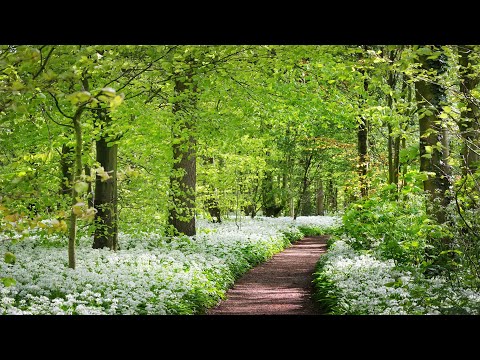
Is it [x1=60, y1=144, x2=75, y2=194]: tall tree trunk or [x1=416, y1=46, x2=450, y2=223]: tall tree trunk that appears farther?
[x1=416, y1=46, x2=450, y2=223]: tall tree trunk

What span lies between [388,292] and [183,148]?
633cm

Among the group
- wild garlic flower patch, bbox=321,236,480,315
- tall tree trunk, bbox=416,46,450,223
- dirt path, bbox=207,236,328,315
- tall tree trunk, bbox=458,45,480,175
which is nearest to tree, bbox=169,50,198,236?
dirt path, bbox=207,236,328,315

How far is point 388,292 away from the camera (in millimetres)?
7750

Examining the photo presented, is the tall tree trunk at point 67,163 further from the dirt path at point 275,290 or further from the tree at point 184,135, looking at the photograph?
the dirt path at point 275,290

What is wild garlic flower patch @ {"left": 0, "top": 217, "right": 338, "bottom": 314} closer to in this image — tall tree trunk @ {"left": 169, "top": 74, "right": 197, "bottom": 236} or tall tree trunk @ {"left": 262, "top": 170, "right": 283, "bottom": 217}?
tall tree trunk @ {"left": 169, "top": 74, "right": 197, "bottom": 236}

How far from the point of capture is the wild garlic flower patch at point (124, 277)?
7.36 metres

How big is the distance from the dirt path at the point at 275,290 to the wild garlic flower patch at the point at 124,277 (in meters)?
0.33

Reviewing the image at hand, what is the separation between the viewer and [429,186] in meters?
8.56

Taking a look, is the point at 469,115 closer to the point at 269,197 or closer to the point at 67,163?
the point at 67,163

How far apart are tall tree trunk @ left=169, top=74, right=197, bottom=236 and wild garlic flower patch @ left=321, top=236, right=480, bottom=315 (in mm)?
4301

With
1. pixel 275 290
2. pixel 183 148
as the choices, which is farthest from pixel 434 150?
pixel 183 148

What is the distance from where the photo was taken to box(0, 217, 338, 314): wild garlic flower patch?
290 inches
